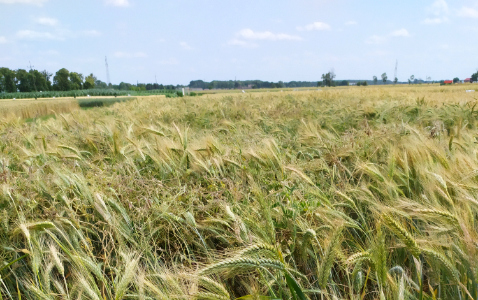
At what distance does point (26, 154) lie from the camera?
8.73 ft

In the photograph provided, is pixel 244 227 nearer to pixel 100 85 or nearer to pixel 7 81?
pixel 7 81

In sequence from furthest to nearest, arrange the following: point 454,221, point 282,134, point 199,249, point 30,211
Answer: point 282,134
point 30,211
point 199,249
point 454,221

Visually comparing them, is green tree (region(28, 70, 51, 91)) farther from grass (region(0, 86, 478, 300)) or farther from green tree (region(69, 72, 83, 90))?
grass (region(0, 86, 478, 300))

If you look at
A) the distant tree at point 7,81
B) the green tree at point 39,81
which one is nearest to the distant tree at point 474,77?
the green tree at point 39,81

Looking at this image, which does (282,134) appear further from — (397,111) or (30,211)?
(30,211)

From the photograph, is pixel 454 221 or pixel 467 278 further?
pixel 454 221

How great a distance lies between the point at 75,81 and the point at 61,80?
5.46 meters

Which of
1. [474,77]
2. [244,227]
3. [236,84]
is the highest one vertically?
[236,84]

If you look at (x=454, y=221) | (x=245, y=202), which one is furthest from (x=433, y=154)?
(x=245, y=202)

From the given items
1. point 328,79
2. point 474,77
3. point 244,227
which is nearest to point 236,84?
point 328,79

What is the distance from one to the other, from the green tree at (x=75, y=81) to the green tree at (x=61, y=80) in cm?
170

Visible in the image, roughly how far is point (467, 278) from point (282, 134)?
2.92 metres

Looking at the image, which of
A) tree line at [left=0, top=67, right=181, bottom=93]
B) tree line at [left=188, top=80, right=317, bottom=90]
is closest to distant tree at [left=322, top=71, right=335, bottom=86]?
tree line at [left=188, top=80, right=317, bottom=90]

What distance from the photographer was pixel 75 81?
82562 millimetres
